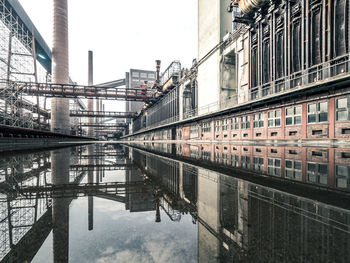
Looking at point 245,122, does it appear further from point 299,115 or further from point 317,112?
point 317,112

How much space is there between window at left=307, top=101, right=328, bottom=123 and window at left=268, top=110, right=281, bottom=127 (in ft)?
7.49

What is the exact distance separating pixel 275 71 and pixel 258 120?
14.0 ft

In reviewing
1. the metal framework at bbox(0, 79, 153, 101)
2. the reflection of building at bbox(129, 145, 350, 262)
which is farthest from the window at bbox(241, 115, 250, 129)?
the metal framework at bbox(0, 79, 153, 101)

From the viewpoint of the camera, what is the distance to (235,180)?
139 inches

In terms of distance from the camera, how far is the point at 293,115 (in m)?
13.1

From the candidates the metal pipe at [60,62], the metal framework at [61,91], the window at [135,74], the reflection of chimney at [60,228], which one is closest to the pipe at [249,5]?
the reflection of chimney at [60,228]

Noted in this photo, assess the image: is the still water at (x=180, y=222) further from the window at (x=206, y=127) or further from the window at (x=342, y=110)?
the window at (x=206, y=127)

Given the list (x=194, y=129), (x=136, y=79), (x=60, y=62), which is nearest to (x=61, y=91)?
(x=60, y=62)

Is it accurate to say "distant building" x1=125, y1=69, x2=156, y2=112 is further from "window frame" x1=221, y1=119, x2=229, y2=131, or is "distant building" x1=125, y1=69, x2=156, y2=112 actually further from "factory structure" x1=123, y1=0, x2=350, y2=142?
"window frame" x1=221, y1=119, x2=229, y2=131

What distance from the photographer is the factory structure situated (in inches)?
448

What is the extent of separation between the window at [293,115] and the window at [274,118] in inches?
29.4

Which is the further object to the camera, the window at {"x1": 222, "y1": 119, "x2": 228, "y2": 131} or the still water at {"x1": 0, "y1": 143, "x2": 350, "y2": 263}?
the window at {"x1": 222, "y1": 119, "x2": 228, "y2": 131}

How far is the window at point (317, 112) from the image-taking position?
11.1 m

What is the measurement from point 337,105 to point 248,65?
10203mm
